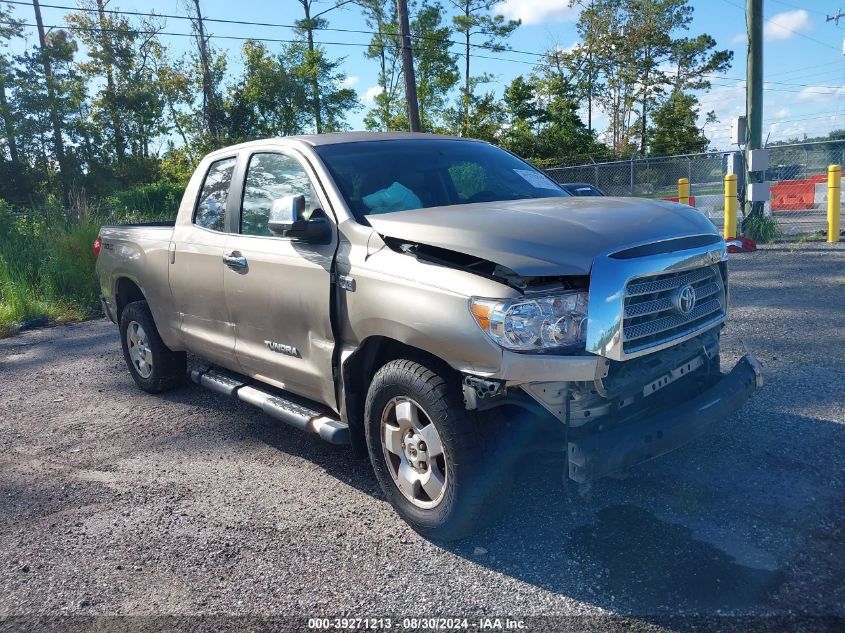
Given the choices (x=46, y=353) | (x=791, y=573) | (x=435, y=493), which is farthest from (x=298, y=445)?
(x=46, y=353)

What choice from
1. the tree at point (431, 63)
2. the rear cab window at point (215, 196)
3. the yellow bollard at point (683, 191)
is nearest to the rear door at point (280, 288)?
the rear cab window at point (215, 196)

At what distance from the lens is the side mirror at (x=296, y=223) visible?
3799 millimetres

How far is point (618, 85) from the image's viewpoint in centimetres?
4522

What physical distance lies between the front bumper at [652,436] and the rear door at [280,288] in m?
1.55

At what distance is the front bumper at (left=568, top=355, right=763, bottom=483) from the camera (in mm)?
2934

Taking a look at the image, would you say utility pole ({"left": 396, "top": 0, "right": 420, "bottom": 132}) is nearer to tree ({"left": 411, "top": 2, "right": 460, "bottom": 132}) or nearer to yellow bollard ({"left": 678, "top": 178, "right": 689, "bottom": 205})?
yellow bollard ({"left": 678, "top": 178, "right": 689, "bottom": 205})

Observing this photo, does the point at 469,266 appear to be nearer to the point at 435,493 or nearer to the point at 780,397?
the point at 435,493

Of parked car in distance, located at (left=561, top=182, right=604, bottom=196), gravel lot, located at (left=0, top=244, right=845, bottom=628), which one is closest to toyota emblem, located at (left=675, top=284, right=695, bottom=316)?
gravel lot, located at (left=0, top=244, right=845, bottom=628)

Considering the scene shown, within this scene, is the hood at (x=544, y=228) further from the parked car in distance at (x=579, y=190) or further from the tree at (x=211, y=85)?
the tree at (x=211, y=85)

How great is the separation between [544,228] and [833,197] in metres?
11.1

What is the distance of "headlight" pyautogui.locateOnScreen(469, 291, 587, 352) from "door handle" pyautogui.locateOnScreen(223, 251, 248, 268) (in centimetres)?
210

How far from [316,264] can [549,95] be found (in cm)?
3802

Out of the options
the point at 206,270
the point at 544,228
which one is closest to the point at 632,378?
the point at 544,228

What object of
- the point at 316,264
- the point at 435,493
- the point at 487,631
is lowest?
the point at 487,631
